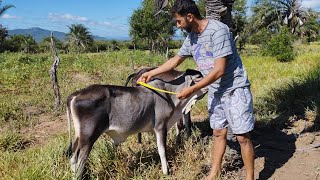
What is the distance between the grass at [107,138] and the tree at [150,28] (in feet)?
58.2

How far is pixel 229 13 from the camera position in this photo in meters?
4.70

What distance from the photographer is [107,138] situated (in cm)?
513

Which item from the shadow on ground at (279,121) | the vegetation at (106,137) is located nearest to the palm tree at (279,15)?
the vegetation at (106,137)

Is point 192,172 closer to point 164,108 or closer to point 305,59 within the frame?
point 164,108

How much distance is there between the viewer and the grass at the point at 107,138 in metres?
4.14

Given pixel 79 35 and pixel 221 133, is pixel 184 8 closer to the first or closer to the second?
→ pixel 221 133

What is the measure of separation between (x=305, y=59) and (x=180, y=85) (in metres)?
10.7

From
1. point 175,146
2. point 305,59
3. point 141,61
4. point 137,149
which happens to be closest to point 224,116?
point 175,146

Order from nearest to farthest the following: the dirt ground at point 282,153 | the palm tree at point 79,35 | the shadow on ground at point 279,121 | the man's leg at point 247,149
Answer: the man's leg at point 247,149, the dirt ground at point 282,153, the shadow on ground at point 279,121, the palm tree at point 79,35

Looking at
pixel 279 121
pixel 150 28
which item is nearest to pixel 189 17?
pixel 279 121

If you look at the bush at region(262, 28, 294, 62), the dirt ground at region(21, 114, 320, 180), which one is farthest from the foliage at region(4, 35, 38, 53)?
the dirt ground at region(21, 114, 320, 180)

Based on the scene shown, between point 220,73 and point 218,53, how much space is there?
7.3 inches

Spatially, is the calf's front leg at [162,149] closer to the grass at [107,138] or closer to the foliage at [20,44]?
the grass at [107,138]

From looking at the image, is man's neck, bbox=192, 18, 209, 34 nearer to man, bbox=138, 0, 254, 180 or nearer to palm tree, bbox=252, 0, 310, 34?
man, bbox=138, 0, 254, 180
